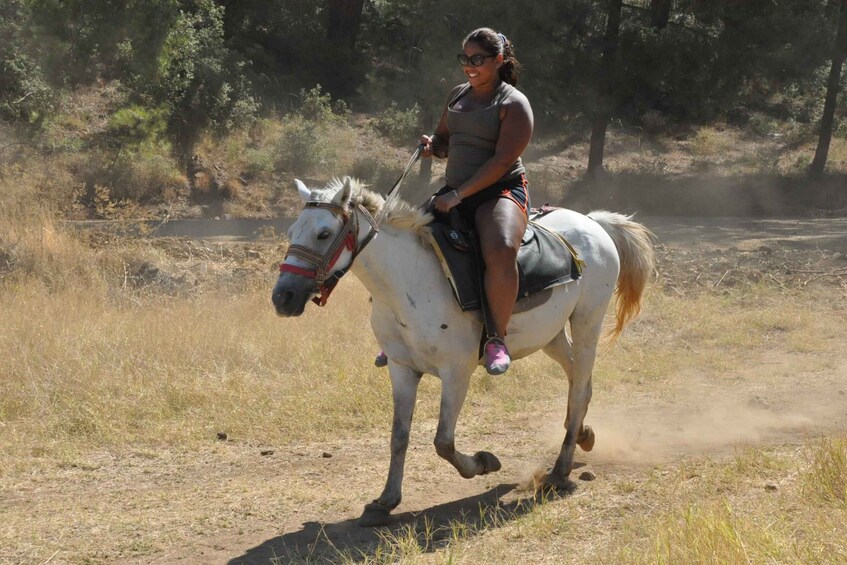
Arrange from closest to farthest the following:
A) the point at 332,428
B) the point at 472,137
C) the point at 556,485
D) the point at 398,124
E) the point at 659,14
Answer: the point at 472,137 < the point at 556,485 < the point at 332,428 < the point at 659,14 < the point at 398,124

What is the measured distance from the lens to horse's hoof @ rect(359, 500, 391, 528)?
5.37m

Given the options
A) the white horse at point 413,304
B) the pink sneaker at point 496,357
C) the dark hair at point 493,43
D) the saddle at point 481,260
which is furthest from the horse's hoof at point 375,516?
the dark hair at point 493,43

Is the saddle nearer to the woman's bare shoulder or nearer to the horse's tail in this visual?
the woman's bare shoulder

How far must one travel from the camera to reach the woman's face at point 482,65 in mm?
5480

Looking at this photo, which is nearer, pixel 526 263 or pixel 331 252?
pixel 331 252

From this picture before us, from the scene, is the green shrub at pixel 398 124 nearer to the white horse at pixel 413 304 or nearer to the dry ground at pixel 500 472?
the dry ground at pixel 500 472

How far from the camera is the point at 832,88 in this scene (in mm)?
20609

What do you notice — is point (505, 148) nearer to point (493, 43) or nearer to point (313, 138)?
point (493, 43)

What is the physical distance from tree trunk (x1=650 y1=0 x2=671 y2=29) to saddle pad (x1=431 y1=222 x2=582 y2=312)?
14493 millimetres

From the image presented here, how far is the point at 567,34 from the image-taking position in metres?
19.1

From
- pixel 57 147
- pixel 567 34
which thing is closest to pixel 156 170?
pixel 57 147

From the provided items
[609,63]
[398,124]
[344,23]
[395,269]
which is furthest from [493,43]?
[344,23]

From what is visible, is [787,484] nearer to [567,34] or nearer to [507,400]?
[507,400]

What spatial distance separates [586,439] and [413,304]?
2.13m
